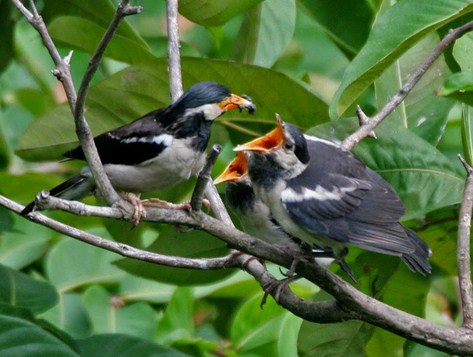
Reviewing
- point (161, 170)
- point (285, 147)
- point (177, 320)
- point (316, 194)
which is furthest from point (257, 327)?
point (285, 147)

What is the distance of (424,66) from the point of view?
354 cm

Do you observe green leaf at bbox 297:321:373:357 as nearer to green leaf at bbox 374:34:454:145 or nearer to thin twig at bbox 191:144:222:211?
green leaf at bbox 374:34:454:145

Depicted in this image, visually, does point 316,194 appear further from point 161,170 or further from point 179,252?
point 179,252

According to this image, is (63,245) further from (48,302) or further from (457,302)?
(457,302)

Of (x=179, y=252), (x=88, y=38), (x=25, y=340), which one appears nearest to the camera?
(x=25, y=340)

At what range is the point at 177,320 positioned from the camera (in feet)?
13.8

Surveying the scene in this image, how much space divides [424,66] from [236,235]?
3.39 ft

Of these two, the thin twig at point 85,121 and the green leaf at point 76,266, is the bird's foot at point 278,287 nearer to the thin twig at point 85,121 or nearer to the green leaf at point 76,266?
the thin twig at point 85,121

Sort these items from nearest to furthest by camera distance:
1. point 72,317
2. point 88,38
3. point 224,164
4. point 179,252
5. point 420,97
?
point 179,252 < point 420,97 < point 88,38 < point 72,317 < point 224,164

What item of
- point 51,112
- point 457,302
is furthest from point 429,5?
point 457,302

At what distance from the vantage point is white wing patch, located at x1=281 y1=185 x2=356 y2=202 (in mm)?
3141

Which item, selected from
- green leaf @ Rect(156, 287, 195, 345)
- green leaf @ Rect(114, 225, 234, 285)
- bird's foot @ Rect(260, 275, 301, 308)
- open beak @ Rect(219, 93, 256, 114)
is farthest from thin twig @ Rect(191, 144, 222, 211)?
green leaf @ Rect(156, 287, 195, 345)

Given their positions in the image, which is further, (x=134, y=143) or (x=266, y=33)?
(x=266, y=33)

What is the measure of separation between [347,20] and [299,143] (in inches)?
49.5
